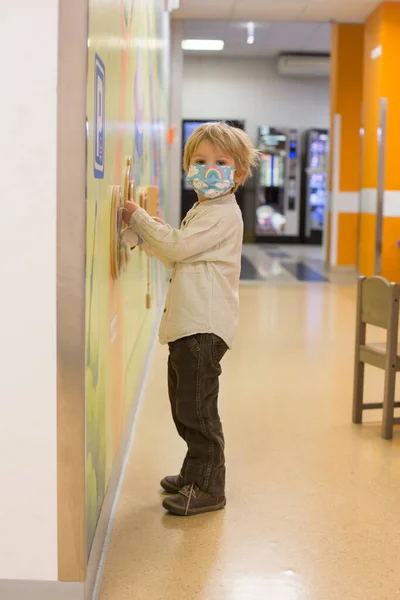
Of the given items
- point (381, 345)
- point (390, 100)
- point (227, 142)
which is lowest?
point (381, 345)

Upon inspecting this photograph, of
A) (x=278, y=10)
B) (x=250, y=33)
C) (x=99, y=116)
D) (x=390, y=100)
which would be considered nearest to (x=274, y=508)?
(x=99, y=116)

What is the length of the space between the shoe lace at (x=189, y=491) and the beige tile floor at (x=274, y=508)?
76 millimetres

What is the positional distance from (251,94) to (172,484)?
14.2 m

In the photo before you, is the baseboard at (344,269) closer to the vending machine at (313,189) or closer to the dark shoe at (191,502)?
the vending machine at (313,189)

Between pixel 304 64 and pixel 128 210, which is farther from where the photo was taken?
pixel 304 64

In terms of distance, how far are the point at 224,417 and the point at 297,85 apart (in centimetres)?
1346

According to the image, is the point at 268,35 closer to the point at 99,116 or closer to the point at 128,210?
the point at 128,210

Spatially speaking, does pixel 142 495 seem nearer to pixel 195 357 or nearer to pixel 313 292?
pixel 195 357

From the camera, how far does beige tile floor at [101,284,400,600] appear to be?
2.30 meters

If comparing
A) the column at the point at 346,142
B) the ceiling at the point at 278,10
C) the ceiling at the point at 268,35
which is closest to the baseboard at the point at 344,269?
the column at the point at 346,142

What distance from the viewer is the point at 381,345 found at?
3.91 m

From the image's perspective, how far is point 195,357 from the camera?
2.68 metres

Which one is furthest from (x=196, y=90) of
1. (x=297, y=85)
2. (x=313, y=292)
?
(x=313, y=292)
